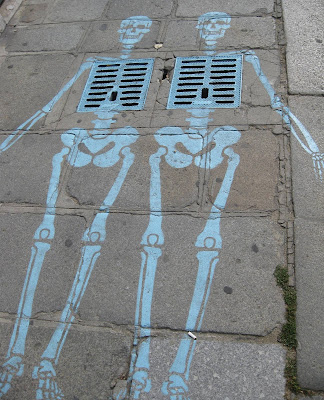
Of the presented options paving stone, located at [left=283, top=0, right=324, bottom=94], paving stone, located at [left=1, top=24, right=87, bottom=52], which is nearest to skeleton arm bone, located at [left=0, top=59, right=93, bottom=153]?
paving stone, located at [left=1, top=24, right=87, bottom=52]

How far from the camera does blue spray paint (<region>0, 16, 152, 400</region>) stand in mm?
2604

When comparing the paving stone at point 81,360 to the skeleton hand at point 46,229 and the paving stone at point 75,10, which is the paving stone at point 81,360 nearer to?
the skeleton hand at point 46,229

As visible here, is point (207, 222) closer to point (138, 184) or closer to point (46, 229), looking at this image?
point (138, 184)

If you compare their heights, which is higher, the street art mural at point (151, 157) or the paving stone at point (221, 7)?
the paving stone at point (221, 7)

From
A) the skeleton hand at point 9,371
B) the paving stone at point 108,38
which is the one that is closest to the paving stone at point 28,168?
the skeleton hand at point 9,371

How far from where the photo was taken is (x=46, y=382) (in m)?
2.54

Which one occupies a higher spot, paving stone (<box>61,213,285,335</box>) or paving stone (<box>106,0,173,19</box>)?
paving stone (<box>106,0,173,19</box>)

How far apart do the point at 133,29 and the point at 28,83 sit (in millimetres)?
1320

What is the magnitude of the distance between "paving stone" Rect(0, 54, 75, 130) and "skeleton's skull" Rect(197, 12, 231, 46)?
1434mm

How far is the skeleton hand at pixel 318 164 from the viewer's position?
125 inches

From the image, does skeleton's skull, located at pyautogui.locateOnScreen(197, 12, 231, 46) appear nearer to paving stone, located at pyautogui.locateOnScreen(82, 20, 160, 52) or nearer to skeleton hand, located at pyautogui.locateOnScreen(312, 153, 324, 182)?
paving stone, located at pyautogui.locateOnScreen(82, 20, 160, 52)

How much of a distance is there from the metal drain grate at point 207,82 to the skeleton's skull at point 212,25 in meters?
0.33

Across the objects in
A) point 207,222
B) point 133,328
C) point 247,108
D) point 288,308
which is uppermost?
point 247,108

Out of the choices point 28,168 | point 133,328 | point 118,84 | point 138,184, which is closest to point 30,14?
point 118,84
